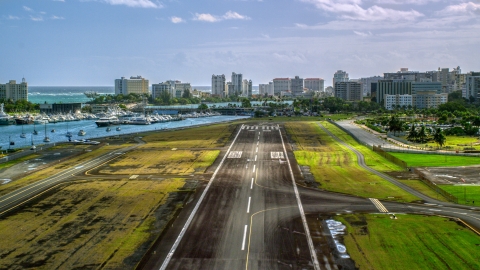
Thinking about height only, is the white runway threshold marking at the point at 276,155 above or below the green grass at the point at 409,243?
above

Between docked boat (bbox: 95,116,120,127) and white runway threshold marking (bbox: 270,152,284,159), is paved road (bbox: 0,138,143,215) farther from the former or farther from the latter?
docked boat (bbox: 95,116,120,127)

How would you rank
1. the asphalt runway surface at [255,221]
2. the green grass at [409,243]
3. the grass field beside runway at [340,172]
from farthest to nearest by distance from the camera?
the grass field beside runway at [340,172], the asphalt runway surface at [255,221], the green grass at [409,243]

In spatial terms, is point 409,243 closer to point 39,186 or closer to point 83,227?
point 83,227

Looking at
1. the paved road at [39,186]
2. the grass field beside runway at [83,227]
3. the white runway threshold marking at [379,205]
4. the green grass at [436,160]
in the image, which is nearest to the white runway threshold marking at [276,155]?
the green grass at [436,160]

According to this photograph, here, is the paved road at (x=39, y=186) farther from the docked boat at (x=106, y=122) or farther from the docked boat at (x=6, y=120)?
the docked boat at (x=6, y=120)

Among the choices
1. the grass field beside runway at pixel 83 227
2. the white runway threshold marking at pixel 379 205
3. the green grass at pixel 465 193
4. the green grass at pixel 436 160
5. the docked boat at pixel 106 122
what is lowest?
the grass field beside runway at pixel 83 227

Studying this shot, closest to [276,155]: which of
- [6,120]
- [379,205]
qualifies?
[379,205]
